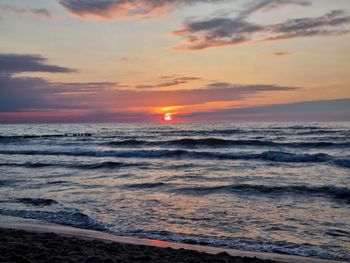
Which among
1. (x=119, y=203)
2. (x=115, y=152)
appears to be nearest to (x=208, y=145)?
(x=115, y=152)

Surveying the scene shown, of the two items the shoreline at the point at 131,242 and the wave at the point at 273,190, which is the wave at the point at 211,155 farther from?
the shoreline at the point at 131,242

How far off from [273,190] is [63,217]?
6957 millimetres

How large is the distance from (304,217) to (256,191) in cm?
337

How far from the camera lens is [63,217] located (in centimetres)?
942

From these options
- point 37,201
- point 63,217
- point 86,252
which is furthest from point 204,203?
point 86,252

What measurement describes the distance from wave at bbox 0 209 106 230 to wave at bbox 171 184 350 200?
13.6ft

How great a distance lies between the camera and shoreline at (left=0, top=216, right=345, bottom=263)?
635 centimetres

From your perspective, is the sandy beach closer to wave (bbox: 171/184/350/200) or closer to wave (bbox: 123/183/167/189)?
wave (bbox: 171/184/350/200)

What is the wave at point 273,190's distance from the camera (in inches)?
476

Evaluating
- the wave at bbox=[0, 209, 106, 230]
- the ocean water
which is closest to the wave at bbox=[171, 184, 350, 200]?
the ocean water

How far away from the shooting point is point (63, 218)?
30.6ft

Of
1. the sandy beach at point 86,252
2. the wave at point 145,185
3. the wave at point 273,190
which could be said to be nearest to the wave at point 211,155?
the wave at point 145,185

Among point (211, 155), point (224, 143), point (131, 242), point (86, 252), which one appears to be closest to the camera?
point (86, 252)

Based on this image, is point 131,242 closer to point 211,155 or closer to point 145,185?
point 145,185
